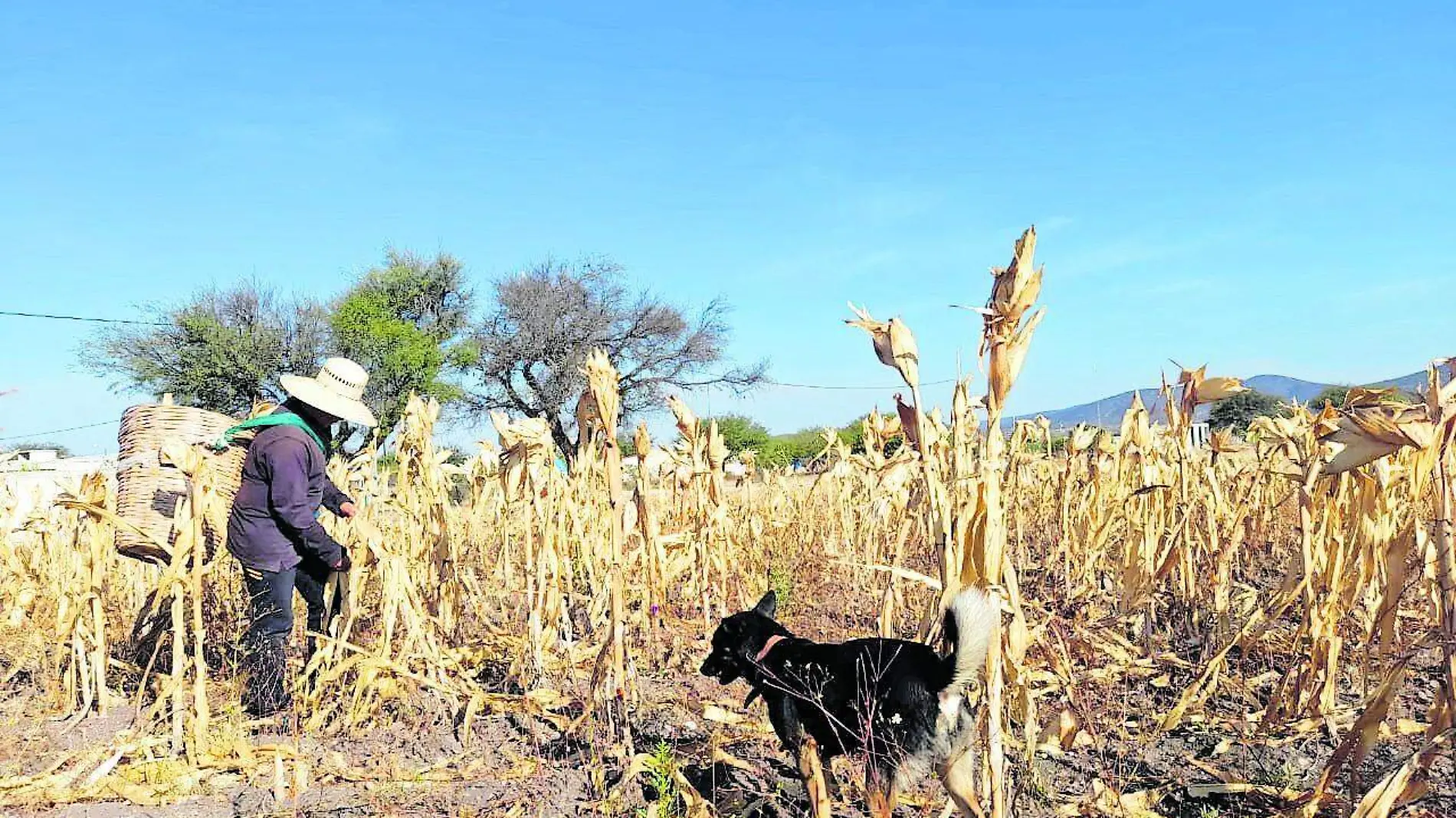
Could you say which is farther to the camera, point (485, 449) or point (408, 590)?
point (485, 449)

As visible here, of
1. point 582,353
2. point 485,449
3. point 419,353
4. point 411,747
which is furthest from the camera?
point 582,353

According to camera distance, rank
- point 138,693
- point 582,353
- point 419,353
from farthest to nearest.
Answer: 1. point 582,353
2. point 419,353
3. point 138,693

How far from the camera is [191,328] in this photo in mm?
25031

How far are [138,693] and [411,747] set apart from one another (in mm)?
1292

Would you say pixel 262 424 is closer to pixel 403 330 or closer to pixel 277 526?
pixel 277 526

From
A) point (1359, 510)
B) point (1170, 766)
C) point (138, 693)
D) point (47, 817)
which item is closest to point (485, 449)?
point (138, 693)

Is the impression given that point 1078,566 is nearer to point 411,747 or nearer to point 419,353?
point 411,747

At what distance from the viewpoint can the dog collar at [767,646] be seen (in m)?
3.30

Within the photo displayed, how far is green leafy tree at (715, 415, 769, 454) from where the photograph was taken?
32.3m

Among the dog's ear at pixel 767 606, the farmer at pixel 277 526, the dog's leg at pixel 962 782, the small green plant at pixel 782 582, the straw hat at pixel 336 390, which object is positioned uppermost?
the straw hat at pixel 336 390

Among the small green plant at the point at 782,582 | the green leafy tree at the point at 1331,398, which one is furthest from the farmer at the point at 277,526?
the green leafy tree at the point at 1331,398

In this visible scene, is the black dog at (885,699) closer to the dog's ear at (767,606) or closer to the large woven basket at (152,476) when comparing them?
the dog's ear at (767,606)

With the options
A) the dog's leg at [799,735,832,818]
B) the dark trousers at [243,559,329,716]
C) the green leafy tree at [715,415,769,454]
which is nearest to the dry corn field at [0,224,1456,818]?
the dark trousers at [243,559,329,716]

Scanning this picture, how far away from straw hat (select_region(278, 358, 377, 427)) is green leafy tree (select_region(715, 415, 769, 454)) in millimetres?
26250
